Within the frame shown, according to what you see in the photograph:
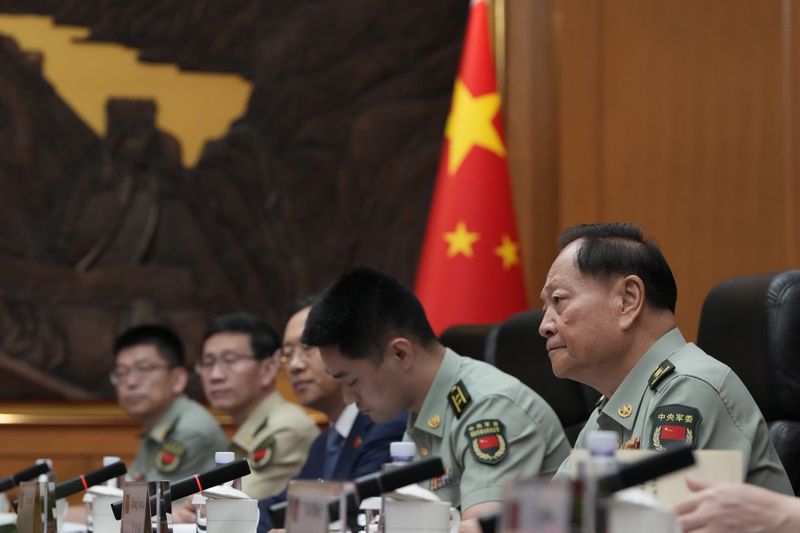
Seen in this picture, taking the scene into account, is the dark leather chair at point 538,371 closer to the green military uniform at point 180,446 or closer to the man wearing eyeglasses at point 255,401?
the man wearing eyeglasses at point 255,401

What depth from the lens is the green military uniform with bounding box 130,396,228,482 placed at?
452 centimetres

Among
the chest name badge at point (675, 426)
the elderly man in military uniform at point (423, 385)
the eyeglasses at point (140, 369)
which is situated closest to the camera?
the chest name badge at point (675, 426)

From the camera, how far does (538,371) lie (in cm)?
335

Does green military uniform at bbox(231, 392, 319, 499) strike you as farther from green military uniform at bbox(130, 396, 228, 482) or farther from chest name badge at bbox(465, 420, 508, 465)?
chest name badge at bbox(465, 420, 508, 465)

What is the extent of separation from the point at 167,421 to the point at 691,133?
8.23 ft

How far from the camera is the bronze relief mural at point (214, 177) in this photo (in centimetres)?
614

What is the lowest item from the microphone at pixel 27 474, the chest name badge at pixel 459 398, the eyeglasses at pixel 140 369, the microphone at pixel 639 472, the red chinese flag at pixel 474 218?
the microphone at pixel 27 474

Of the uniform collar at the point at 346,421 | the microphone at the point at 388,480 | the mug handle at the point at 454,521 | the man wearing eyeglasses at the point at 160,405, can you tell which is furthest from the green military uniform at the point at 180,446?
the microphone at the point at 388,480

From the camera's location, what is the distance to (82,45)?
20.5 ft

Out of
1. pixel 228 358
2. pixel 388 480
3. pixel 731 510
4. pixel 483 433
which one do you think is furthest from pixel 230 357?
pixel 731 510

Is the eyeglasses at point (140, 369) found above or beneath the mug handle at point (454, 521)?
above

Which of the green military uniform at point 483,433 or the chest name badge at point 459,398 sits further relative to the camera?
the chest name badge at point 459,398

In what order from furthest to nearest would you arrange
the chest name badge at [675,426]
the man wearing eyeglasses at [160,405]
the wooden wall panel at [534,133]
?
the wooden wall panel at [534,133] < the man wearing eyeglasses at [160,405] < the chest name badge at [675,426]

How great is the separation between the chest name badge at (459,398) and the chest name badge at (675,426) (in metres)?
0.83
